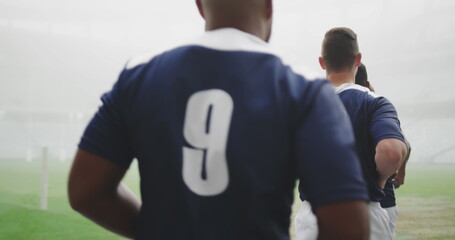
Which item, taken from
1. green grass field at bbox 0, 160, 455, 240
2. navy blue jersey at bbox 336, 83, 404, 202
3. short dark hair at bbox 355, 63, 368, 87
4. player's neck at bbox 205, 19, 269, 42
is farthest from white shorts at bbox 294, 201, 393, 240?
green grass field at bbox 0, 160, 455, 240

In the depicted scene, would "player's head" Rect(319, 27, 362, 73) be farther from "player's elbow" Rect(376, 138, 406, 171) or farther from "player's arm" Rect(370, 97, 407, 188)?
"player's elbow" Rect(376, 138, 406, 171)

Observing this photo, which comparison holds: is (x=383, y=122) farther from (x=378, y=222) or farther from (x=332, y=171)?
(x=332, y=171)

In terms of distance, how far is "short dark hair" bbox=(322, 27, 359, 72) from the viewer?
1591 millimetres

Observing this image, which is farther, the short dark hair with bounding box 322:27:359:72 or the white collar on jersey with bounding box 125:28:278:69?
the short dark hair with bounding box 322:27:359:72

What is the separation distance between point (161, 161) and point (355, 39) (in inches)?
44.2

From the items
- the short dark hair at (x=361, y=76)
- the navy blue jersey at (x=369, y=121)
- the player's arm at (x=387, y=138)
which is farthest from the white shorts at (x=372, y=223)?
the short dark hair at (x=361, y=76)

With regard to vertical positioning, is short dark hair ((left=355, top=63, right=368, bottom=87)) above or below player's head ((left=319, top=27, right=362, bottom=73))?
below

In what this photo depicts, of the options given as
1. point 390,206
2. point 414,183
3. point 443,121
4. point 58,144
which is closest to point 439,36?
point 443,121

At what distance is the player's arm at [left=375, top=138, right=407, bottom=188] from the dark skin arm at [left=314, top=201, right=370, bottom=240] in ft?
2.81

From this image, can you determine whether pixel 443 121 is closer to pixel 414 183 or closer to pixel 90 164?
pixel 414 183

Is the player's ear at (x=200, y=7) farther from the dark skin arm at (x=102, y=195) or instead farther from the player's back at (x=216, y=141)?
the dark skin arm at (x=102, y=195)

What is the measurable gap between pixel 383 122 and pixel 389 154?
0.35 ft

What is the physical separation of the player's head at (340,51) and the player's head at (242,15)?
2.92 feet

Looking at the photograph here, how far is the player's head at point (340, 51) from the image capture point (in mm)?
1592
